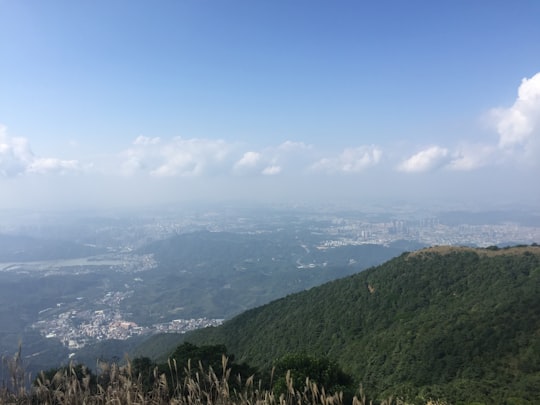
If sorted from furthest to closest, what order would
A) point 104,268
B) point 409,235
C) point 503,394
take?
1. point 409,235
2. point 104,268
3. point 503,394

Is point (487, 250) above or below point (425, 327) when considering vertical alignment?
above

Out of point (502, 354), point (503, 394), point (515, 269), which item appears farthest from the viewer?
point (515, 269)

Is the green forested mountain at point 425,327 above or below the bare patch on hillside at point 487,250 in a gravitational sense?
below

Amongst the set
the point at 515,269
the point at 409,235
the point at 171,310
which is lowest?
the point at 171,310

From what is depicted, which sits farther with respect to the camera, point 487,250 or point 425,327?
point 487,250

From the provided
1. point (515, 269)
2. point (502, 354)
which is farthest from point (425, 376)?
point (515, 269)

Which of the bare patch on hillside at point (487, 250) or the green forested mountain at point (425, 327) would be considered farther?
the bare patch on hillside at point (487, 250)

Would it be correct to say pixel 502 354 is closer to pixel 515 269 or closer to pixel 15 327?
pixel 515 269

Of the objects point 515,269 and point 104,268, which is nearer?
point 515,269
